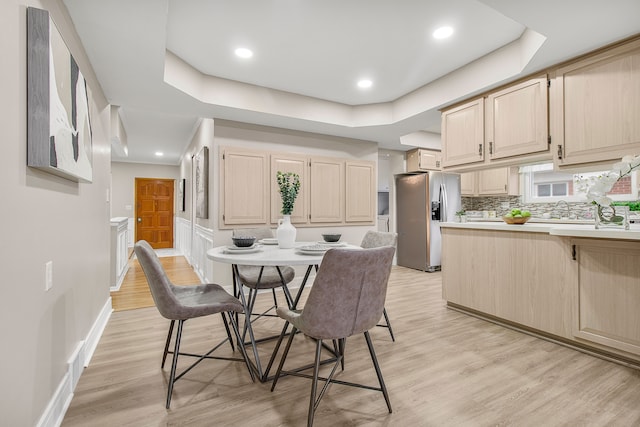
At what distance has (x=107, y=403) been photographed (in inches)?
67.3

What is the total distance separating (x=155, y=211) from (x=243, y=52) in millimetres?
6951

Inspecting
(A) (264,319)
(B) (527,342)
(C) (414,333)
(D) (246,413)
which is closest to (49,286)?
(D) (246,413)

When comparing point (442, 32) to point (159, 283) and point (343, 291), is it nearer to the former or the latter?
point (343, 291)

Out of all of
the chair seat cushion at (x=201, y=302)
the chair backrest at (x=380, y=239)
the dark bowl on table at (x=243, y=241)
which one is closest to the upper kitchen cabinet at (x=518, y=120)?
A: the chair backrest at (x=380, y=239)

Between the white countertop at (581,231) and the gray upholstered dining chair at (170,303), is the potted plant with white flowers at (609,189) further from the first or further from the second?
the gray upholstered dining chair at (170,303)

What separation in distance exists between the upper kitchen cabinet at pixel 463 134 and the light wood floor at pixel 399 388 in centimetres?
175

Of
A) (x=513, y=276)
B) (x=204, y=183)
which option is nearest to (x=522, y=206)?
(x=513, y=276)

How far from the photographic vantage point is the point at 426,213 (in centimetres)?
537

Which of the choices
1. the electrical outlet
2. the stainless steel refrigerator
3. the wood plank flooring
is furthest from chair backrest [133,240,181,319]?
the stainless steel refrigerator

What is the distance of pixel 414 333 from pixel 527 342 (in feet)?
2.87

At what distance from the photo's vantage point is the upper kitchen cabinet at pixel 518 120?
2.64 meters

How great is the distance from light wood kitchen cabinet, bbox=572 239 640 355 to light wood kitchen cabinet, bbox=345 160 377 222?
2.87m

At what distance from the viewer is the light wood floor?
158 cm

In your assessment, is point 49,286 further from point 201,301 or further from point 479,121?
point 479,121
